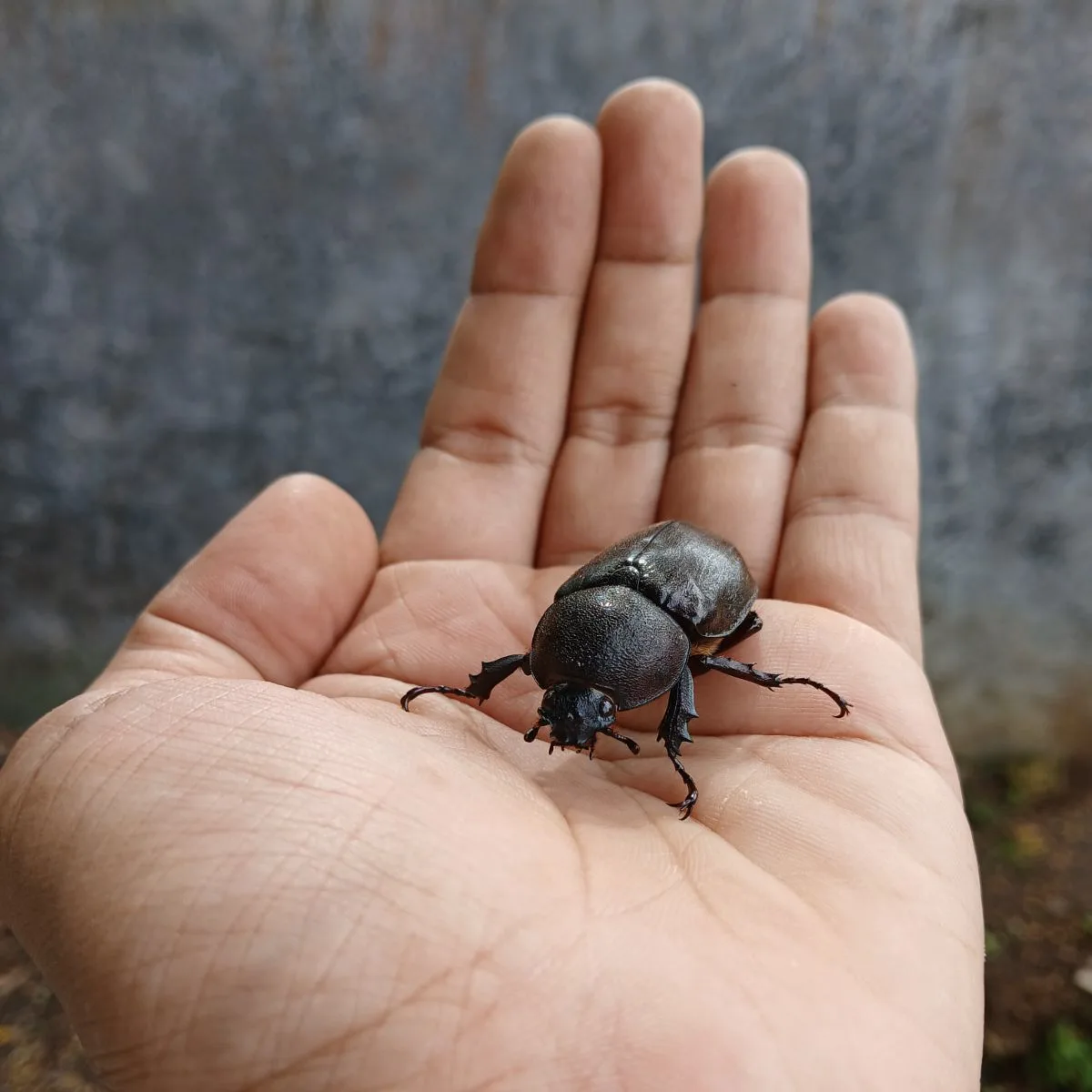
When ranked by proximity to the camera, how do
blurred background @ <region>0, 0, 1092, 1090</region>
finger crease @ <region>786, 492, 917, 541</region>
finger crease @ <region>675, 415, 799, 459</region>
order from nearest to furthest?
finger crease @ <region>786, 492, 917, 541</region>, finger crease @ <region>675, 415, 799, 459</region>, blurred background @ <region>0, 0, 1092, 1090</region>

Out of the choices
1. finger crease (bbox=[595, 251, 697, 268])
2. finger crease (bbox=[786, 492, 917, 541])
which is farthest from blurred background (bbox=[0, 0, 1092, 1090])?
finger crease (bbox=[786, 492, 917, 541])

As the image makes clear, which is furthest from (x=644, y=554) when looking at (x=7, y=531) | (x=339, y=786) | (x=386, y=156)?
(x=7, y=531)

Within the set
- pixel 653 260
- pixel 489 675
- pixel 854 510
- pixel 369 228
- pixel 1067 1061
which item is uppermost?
pixel 369 228

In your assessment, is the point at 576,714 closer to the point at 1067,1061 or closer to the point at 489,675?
the point at 489,675

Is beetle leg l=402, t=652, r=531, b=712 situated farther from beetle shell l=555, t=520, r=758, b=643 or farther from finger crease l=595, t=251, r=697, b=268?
finger crease l=595, t=251, r=697, b=268

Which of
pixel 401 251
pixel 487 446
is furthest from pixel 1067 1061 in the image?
pixel 401 251

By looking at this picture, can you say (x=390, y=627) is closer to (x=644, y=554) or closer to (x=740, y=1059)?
(x=644, y=554)

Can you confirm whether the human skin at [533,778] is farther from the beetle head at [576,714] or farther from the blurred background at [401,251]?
the blurred background at [401,251]
